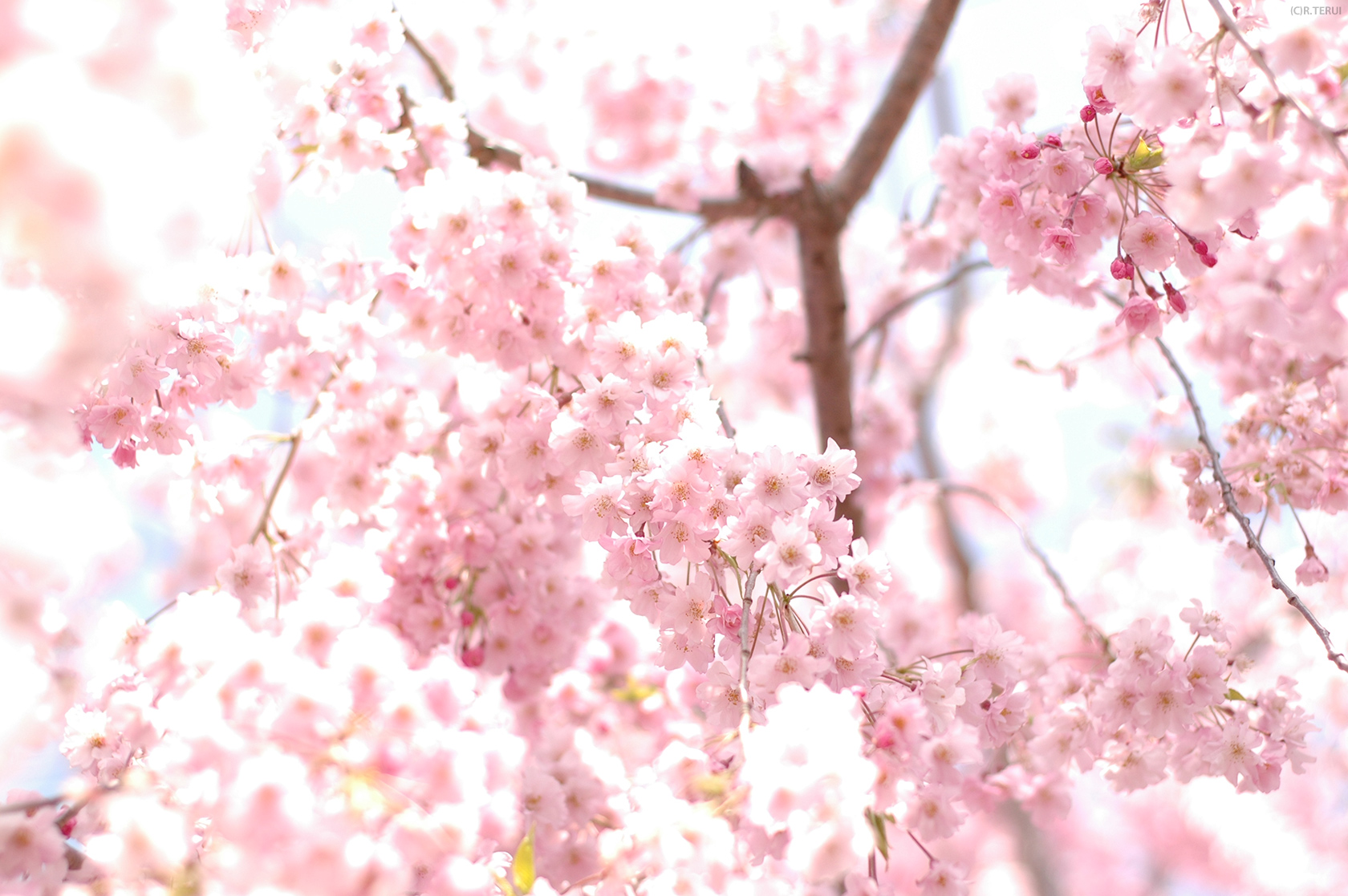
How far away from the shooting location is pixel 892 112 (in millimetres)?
2162

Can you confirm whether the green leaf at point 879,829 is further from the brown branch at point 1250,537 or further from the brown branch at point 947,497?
the brown branch at point 947,497

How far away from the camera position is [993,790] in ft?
4.98

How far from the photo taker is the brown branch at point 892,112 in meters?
2.11

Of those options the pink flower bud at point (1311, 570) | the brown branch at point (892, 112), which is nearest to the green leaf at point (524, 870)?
the pink flower bud at point (1311, 570)

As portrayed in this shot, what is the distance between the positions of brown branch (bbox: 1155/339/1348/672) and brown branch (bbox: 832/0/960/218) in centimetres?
82

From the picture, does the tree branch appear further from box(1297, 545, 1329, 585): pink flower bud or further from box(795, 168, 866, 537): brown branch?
box(1297, 545, 1329, 585): pink flower bud

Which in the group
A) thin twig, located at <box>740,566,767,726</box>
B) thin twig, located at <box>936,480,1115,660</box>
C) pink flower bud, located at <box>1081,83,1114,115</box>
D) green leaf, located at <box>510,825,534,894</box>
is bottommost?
green leaf, located at <box>510,825,534,894</box>

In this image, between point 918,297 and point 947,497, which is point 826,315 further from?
point 947,497

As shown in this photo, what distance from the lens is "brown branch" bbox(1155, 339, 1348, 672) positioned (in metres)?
1.20

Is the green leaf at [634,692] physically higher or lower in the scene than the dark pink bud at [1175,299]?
lower

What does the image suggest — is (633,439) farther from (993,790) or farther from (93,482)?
(993,790)

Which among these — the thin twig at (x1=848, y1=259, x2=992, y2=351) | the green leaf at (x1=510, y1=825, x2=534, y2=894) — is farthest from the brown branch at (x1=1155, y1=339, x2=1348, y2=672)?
the green leaf at (x1=510, y1=825, x2=534, y2=894)

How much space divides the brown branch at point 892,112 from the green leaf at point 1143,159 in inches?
34.4

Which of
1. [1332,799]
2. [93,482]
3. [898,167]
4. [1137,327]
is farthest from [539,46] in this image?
[1332,799]
